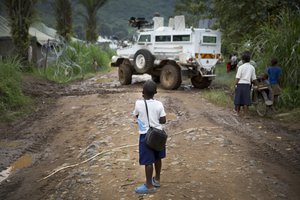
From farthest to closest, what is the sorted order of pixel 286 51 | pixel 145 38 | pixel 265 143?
pixel 145 38 < pixel 286 51 < pixel 265 143

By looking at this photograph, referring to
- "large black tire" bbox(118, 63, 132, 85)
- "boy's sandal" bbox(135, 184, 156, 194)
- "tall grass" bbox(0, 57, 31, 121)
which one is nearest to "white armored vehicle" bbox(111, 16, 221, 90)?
"large black tire" bbox(118, 63, 132, 85)

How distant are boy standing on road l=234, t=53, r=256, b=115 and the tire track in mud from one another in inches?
17.7

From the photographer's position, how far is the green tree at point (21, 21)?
1623 cm

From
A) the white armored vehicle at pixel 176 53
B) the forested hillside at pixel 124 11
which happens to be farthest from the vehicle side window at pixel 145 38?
the forested hillside at pixel 124 11

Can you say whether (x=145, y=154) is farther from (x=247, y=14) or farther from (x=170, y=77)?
(x=247, y=14)

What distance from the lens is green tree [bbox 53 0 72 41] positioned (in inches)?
1113

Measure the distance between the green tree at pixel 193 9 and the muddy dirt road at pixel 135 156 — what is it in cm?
1641

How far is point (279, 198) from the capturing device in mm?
4734

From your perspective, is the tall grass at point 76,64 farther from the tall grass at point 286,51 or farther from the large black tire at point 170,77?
the tall grass at point 286,51

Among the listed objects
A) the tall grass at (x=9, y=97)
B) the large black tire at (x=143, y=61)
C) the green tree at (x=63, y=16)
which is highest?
the green tree at (x=63, y=16)

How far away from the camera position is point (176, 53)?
13531 millimetres

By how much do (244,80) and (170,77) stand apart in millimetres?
5027

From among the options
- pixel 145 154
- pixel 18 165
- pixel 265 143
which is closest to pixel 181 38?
pixel 265 143

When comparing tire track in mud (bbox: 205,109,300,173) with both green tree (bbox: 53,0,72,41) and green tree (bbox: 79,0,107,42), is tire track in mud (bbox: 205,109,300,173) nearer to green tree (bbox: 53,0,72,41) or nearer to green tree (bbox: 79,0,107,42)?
green tree (bbox: 53,0,72,41)
